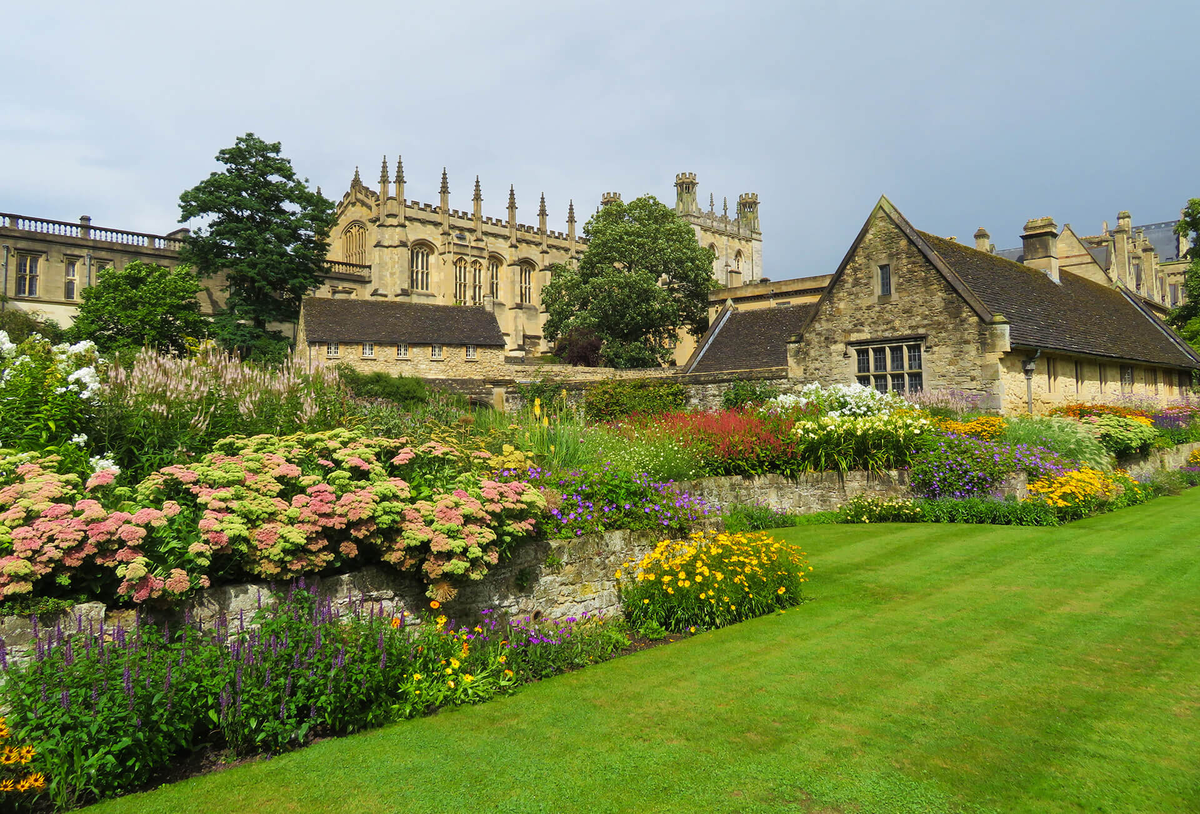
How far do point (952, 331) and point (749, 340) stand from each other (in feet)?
34.2

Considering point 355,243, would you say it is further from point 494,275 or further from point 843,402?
point 843,402

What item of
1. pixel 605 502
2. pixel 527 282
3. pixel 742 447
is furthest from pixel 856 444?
pixel 527 282

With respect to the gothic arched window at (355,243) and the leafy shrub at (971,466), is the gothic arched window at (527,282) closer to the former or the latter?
the gothic arched window at (355,243)

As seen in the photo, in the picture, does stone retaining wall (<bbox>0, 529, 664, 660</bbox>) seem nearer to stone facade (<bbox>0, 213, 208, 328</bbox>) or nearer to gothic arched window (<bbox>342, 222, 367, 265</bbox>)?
stone facade (<bbox>0, 213, 208, 328</bbox>)

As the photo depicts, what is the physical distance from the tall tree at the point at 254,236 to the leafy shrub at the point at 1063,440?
122 ft

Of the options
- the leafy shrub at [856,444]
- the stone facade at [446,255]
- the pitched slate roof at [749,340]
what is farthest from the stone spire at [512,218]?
the leafy shrub at [856,444]

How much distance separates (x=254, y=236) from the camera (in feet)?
138

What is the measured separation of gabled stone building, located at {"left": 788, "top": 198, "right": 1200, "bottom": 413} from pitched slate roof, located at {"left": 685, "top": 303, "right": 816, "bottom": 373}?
5.24 metres

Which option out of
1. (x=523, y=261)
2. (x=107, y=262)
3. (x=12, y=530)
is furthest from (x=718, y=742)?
(x=523, y=261)

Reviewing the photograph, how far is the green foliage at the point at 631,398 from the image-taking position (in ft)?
71.1

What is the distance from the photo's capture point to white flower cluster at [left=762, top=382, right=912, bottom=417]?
16484 mm

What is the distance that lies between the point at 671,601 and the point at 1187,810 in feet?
14.2

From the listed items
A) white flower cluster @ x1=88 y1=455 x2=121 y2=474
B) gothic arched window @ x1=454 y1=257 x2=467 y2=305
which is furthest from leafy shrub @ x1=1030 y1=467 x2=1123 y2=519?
gothic arched window @ x1=454 y1=257 x2=467 y2=305

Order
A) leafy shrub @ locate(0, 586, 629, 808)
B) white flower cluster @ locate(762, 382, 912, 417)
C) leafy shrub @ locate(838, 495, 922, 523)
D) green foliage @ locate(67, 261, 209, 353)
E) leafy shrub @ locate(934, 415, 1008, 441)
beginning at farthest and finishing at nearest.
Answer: green foliage @ locate(67, 261, 209, 353) → white flower cluster @ locate(762, 382, 912, 417) → leafy shrub @ locate(934, 415, 1008, 441) → leafy shrub @ locate(838, 495, 922, 523) → leafy shrub @ locate(0, 586, 629, 808)
